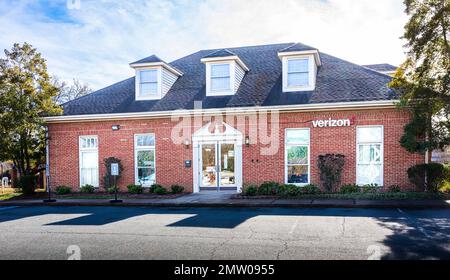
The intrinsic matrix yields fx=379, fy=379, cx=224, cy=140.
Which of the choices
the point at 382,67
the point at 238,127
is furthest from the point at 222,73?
the point at 382,67

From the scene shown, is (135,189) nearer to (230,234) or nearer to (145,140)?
(145,140)

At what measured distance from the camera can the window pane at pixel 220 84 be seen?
A: 703 inches

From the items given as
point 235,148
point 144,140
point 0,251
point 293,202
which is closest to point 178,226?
point 0,251

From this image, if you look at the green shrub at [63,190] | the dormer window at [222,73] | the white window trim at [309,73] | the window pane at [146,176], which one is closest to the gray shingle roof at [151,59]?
the dormer window at [222,73]

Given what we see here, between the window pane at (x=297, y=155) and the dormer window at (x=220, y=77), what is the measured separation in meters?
4.23

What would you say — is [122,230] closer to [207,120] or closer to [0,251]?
[0,251]

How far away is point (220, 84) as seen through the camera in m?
18.0

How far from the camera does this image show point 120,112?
17938 millimetres

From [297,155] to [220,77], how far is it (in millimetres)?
5220

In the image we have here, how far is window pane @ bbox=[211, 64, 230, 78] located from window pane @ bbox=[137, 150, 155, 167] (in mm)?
4732

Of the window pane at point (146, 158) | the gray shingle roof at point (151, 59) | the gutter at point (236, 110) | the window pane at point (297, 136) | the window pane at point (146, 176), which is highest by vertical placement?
the gray shingle roof at point (151, 59)

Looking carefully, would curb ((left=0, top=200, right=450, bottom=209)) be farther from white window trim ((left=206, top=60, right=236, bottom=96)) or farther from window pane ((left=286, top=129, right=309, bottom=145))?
white window trim ((left=206, top=60, right=236, bottom=96))

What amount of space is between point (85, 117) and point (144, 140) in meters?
3.13

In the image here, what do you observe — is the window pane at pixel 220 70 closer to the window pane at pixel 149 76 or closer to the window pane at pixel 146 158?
the window pane at pixel 149 76
